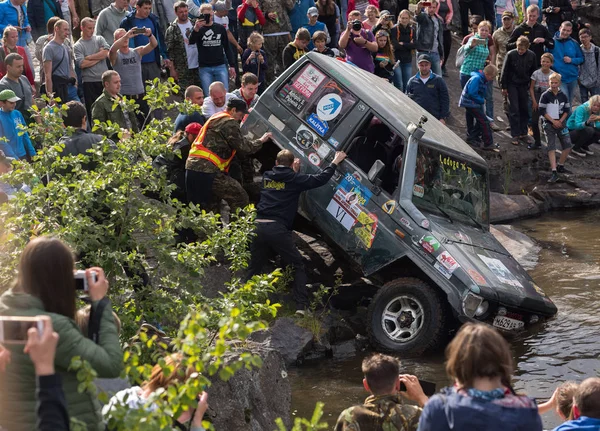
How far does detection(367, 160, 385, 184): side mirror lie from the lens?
9.57 metres

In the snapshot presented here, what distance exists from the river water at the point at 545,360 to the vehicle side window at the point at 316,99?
2.50 m

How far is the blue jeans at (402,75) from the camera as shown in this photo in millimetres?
16609

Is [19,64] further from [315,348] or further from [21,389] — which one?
[21,389]

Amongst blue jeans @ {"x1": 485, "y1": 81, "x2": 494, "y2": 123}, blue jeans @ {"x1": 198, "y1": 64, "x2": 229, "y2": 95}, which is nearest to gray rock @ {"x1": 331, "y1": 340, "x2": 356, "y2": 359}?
blue jeans @ {"x1": 198, "y1": 64, "x2": 229, "y2": 95}

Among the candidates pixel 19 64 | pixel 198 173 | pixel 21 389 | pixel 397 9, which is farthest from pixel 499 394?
pixel 397 9

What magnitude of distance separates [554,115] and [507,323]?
813 centimetres

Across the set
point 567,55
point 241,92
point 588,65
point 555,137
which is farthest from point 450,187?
point 588,65

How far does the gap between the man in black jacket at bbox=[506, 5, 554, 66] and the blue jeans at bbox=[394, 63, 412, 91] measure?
2.43m

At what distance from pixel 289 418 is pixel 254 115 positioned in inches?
155

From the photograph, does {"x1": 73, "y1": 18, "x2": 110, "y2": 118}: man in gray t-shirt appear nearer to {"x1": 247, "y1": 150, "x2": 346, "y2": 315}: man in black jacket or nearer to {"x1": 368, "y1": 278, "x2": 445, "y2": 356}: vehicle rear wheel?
{"x1": 247, "y1": 150, "x2": 346, "y2": 315}: man in black jacket

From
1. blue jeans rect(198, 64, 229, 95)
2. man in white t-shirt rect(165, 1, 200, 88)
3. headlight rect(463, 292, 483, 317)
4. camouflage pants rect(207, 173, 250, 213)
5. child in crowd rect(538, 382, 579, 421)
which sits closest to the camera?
child in crowd rect(538, 382, 579, 421)

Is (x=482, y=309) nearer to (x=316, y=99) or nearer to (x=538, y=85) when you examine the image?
(x=316, y=99)

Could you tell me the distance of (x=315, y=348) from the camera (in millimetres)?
9594

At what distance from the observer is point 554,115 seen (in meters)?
16.7
